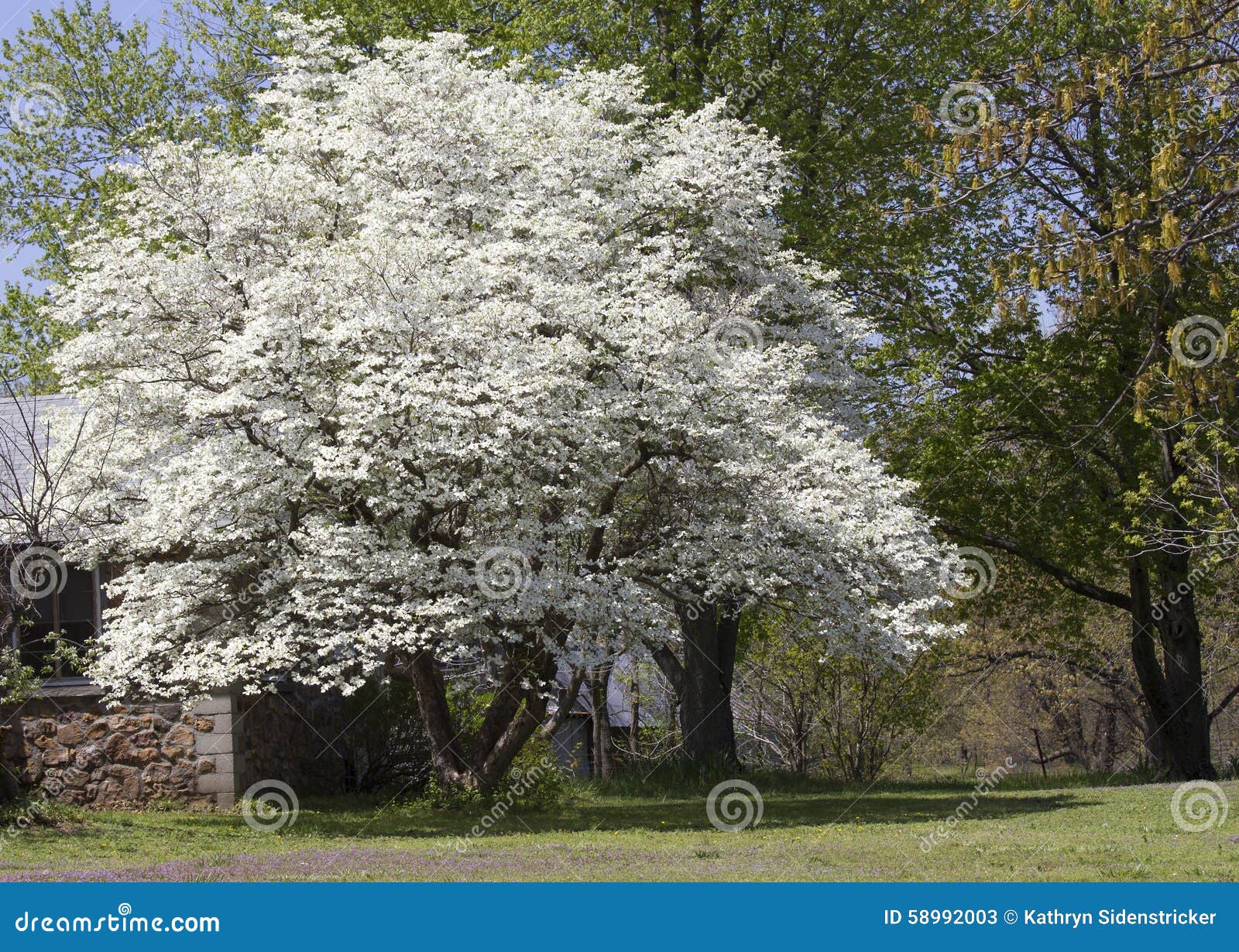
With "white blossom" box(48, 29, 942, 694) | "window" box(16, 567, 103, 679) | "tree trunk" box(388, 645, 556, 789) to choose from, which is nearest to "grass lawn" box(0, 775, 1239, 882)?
"tree trunk" box(388, 645, 556, 789)

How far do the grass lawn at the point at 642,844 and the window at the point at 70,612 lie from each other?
103 inches

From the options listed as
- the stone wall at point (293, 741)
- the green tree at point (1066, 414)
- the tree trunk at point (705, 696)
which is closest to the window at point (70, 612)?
the stone wall at point (293, 741)

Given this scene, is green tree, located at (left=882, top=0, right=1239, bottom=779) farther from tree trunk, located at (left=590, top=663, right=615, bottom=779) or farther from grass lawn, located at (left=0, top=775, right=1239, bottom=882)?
tree trunk, located at (left=590, top=663, right=615, bottom=779)

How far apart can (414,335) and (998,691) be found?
31191mm

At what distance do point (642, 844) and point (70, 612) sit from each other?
8543 millimetres

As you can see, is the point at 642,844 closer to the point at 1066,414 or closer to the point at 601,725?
the point at 1066,414

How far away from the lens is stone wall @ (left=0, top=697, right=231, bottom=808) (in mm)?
16656

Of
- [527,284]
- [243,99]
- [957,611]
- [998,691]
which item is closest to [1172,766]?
[957,611]

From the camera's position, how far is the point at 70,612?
A: 17.2 m

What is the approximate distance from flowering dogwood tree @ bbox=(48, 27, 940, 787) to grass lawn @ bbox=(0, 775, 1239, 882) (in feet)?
5.31

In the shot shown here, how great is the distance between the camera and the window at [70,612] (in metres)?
17.0

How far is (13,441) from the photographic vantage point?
55.0ft

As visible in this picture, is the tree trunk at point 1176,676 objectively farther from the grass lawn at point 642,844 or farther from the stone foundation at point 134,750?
the stone foundation at point 134,750

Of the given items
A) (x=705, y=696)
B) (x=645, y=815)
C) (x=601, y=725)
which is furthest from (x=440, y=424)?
(x=601, y=725)
